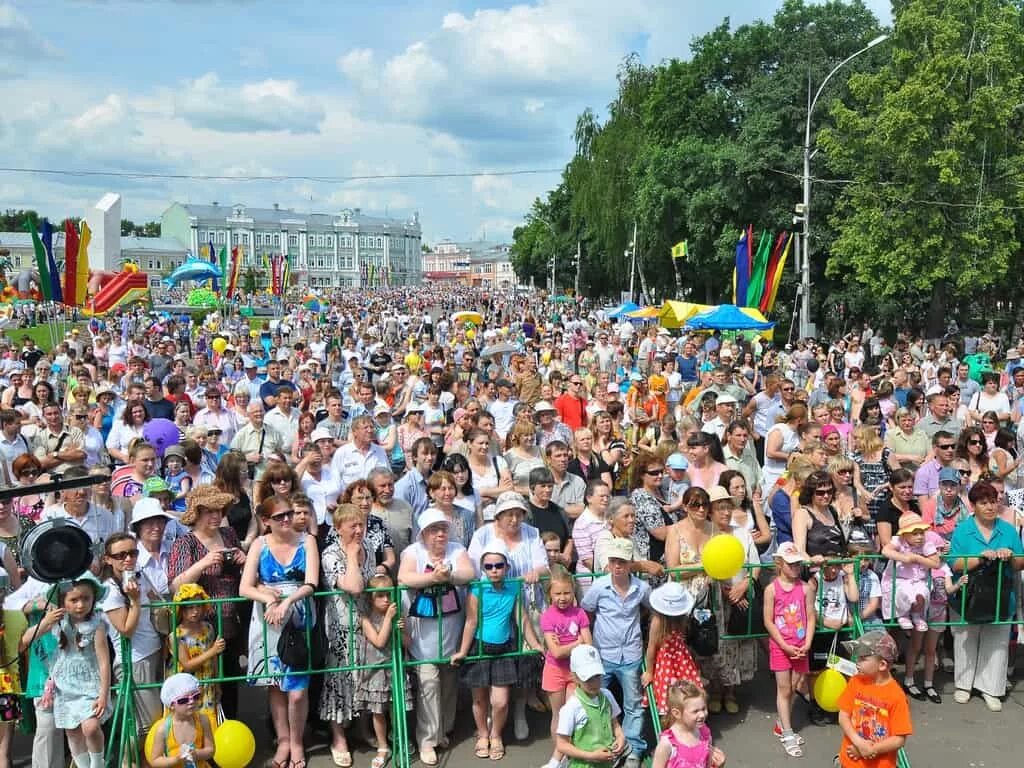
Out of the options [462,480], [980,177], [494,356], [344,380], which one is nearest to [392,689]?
[462,480]

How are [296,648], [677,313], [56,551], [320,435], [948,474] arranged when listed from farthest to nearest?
[677,313] < [320,435] < [948,474] < [296,648] < [56,551]

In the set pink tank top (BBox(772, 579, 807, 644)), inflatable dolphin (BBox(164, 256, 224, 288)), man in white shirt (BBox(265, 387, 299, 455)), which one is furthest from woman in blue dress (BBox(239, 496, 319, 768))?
inflatable dolphin (BBox(164, 256, 224, 288))

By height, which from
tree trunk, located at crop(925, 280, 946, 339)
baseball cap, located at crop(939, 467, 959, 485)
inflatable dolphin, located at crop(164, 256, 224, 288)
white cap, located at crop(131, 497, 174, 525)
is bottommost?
baseball cap, located at crop(939, 467, 959, 485)

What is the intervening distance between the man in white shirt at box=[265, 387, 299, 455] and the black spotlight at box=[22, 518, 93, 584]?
418 cm

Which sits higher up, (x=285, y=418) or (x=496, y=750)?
(x=285, y=418)

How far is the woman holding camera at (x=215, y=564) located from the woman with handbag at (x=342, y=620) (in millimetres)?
535

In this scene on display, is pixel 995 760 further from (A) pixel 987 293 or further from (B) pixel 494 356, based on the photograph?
(A) pixel 987 293

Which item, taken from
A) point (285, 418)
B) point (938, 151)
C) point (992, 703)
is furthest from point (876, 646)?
point (938, 151)

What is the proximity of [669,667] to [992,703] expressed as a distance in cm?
230

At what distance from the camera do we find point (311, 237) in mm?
162375

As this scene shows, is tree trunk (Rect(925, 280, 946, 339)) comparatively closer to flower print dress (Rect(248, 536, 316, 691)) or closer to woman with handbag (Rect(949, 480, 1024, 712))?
woman with handbag (Rect(949, 480, 1024, 712))

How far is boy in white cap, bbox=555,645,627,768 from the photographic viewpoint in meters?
4.36

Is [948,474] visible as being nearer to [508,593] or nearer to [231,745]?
[508,593]

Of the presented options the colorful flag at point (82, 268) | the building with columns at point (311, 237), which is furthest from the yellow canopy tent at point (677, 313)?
the building with columns at point (311, 237)
